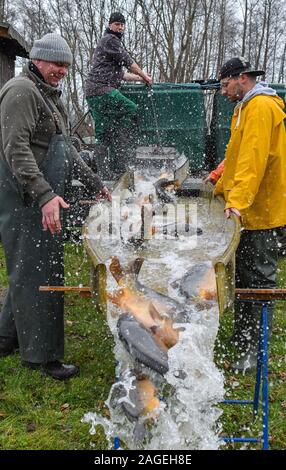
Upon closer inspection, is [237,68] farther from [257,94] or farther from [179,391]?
[179,391]

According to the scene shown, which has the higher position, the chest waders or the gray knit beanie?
the gray knit beanie

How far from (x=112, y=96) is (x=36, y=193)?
15.1 feet

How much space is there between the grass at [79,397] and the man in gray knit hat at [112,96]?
355cm

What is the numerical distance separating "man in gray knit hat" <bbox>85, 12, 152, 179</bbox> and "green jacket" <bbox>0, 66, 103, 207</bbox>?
13.2 ft

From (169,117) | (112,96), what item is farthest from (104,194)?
(169,117)

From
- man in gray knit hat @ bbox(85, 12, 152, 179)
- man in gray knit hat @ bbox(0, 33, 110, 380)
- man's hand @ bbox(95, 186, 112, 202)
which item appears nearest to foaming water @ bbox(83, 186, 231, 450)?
man in gray knit hat @ bbox(0, 33, 110, 380)

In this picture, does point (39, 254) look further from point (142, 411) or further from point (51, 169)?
point (142, 411)

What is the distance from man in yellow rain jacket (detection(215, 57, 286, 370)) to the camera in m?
4.50

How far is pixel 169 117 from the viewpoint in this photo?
948 centimetres

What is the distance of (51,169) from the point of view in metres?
4.63

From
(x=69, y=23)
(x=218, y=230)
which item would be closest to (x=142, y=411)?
(x=218, y=230)

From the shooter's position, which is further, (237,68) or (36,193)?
(237,68)

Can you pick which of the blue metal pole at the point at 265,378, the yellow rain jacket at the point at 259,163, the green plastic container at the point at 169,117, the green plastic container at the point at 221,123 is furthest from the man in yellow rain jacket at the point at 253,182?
the green plastic container at the point at 221,123

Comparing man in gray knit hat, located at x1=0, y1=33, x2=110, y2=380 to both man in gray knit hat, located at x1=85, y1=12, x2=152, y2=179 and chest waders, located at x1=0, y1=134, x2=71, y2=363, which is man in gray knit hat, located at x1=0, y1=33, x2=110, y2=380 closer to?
chest waders, located at x1=0, y1=134, x2=71, y2=363
